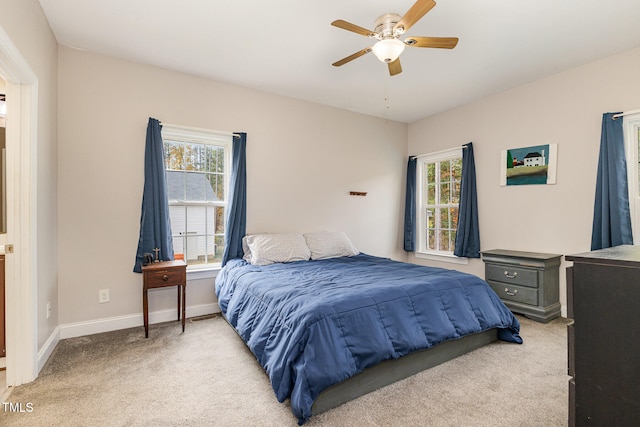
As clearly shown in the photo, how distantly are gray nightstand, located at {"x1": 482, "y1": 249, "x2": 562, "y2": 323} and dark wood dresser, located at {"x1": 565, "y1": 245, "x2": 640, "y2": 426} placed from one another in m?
2.66

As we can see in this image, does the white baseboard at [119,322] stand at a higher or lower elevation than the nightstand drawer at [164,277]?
lower

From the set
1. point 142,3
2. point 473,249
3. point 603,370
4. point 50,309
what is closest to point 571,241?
point 473,249

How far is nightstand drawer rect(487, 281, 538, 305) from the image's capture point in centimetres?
318

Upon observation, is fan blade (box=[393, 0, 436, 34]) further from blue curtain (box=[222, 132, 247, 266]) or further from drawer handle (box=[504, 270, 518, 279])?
drawer handle (box=[504, 270, 518, 279])

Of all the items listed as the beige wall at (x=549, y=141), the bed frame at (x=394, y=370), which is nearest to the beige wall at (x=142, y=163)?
the beige wall at (x=549, y=141)

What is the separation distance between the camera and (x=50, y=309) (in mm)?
2502

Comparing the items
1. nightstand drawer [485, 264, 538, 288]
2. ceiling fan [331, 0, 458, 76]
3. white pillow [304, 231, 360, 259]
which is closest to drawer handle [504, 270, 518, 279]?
nightstand drawer [485, 264, 538, 288]

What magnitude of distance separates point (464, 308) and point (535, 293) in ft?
4.61

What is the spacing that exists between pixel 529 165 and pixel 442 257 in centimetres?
165

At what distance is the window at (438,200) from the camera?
4484 millimetres

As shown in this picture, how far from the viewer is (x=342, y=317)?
1833 mm

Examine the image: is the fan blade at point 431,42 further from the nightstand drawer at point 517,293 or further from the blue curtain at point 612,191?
the nightstand drawer at point 517,293

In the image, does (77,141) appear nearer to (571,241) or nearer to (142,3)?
(142,3)

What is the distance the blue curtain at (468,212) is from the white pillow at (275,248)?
2128mm
